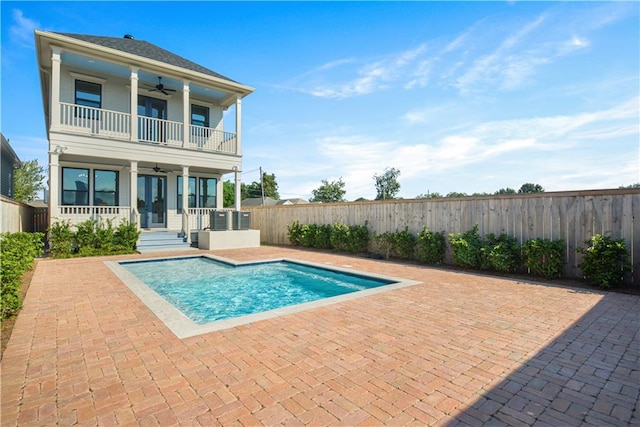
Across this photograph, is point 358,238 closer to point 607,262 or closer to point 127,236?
point 607,262

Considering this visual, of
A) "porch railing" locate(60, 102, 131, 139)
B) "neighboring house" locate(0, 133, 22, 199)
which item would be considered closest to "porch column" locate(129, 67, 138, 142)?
"porch railing" locate(60, 102, 131, 139)

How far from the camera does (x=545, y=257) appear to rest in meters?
7.28

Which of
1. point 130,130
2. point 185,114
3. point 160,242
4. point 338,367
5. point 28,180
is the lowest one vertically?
point 338,367

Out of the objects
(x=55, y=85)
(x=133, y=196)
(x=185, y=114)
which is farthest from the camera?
(x=185, y=114)

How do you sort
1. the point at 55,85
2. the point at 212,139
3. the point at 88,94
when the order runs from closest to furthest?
the point at 55,85
the point at 88,94
the point at 212,139

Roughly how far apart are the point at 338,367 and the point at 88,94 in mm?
15437

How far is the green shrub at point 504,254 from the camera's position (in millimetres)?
7754

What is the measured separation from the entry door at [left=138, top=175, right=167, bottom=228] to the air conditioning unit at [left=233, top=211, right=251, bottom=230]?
13.2 feet

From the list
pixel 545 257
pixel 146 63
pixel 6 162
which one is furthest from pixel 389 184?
pixel 545 257

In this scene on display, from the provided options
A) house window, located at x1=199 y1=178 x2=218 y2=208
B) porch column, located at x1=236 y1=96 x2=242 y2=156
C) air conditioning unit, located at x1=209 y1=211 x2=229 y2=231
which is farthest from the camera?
house window, located at x1=199 y1=178 x2=218 y2=208

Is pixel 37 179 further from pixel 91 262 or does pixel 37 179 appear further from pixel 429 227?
pixel 429 227

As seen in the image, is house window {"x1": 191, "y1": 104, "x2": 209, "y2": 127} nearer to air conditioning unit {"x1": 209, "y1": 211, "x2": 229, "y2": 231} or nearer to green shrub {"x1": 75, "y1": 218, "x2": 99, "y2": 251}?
air conditioning unit {"x1": 209, "y1": 211, "x2": 229, "y2": 231}

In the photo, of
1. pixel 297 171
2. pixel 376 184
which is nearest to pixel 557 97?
pixel 297 171

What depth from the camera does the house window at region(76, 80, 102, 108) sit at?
12.9 metres
